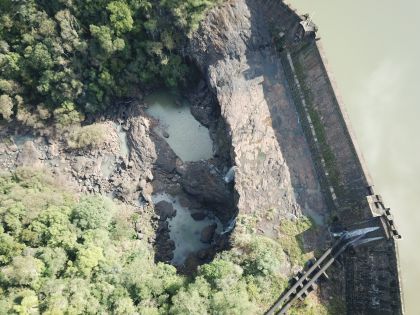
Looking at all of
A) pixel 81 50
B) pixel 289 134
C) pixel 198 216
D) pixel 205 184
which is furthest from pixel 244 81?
pixel 81 50

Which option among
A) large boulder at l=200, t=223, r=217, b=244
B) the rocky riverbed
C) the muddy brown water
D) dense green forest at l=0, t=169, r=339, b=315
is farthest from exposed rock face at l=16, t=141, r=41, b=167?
large boulder at l=200, t=223, r=217, b=244

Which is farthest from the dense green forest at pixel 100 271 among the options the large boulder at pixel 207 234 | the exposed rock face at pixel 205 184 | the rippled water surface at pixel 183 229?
the exposed rock face at pixel 205 184

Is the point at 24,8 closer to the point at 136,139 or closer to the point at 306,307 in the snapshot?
the point at 136,139

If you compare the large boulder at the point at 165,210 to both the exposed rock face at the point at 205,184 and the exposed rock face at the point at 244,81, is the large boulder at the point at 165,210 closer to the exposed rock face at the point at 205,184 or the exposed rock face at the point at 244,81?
the exposed rock face at the point at 205,184

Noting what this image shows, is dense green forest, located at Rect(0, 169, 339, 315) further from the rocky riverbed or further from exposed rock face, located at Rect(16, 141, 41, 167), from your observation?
exposed rock face, located at Rect(16, 141, 41, 167)

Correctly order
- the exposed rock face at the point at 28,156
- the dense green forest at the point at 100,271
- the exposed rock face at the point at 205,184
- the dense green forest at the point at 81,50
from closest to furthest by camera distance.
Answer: the dense green forest at the point at 100,271 → the dense green forest at the point at 81,50 → the exposed rock face at the point at 205,184 → the exposed rock face at the point at 28,156

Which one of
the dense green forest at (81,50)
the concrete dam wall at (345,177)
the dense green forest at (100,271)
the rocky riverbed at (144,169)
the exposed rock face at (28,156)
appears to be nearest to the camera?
the dense green forest at (100,271)

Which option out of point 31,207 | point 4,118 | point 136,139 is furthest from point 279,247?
point 4,118
